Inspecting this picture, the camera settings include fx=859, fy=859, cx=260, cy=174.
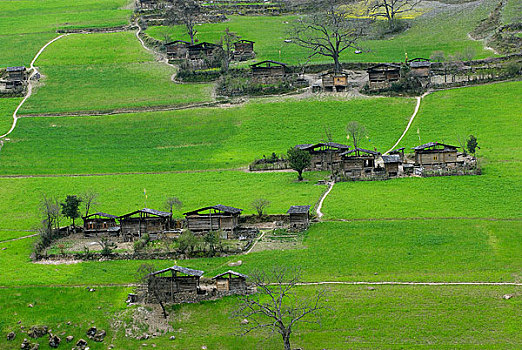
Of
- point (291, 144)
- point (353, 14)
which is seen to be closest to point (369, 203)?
point (291, 144)

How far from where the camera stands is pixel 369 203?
3706 inches

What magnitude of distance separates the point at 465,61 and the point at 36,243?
82225 millimetres

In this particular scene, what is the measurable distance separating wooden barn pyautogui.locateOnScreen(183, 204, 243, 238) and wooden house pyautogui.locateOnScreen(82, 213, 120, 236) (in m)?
8.60

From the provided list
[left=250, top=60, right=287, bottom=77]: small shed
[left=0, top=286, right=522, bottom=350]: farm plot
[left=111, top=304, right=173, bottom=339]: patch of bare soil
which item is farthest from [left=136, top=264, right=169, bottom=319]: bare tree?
[left=250, top=60, right=287, bottom=77]: small shed

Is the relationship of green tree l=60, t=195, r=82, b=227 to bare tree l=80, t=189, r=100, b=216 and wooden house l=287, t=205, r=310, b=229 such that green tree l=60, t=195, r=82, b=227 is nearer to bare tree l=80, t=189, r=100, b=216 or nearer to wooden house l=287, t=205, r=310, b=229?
bare tree l=80, t=189, r=100, b=216

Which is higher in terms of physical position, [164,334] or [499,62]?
[499,62]

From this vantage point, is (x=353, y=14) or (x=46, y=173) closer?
(x=46, y=173)

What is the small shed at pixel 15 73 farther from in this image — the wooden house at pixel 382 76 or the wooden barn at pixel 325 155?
the wooden barn at pixel 325 155

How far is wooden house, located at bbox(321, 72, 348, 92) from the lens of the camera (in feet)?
456

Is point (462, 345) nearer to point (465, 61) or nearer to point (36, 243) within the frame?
point (36, 243)

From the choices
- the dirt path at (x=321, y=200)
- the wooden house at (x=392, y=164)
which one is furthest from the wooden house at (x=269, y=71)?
the wooden house at (x=392, y=164)

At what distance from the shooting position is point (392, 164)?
341 feet

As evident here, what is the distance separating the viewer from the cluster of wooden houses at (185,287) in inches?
2975

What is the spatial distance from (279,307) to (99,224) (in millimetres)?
34536
